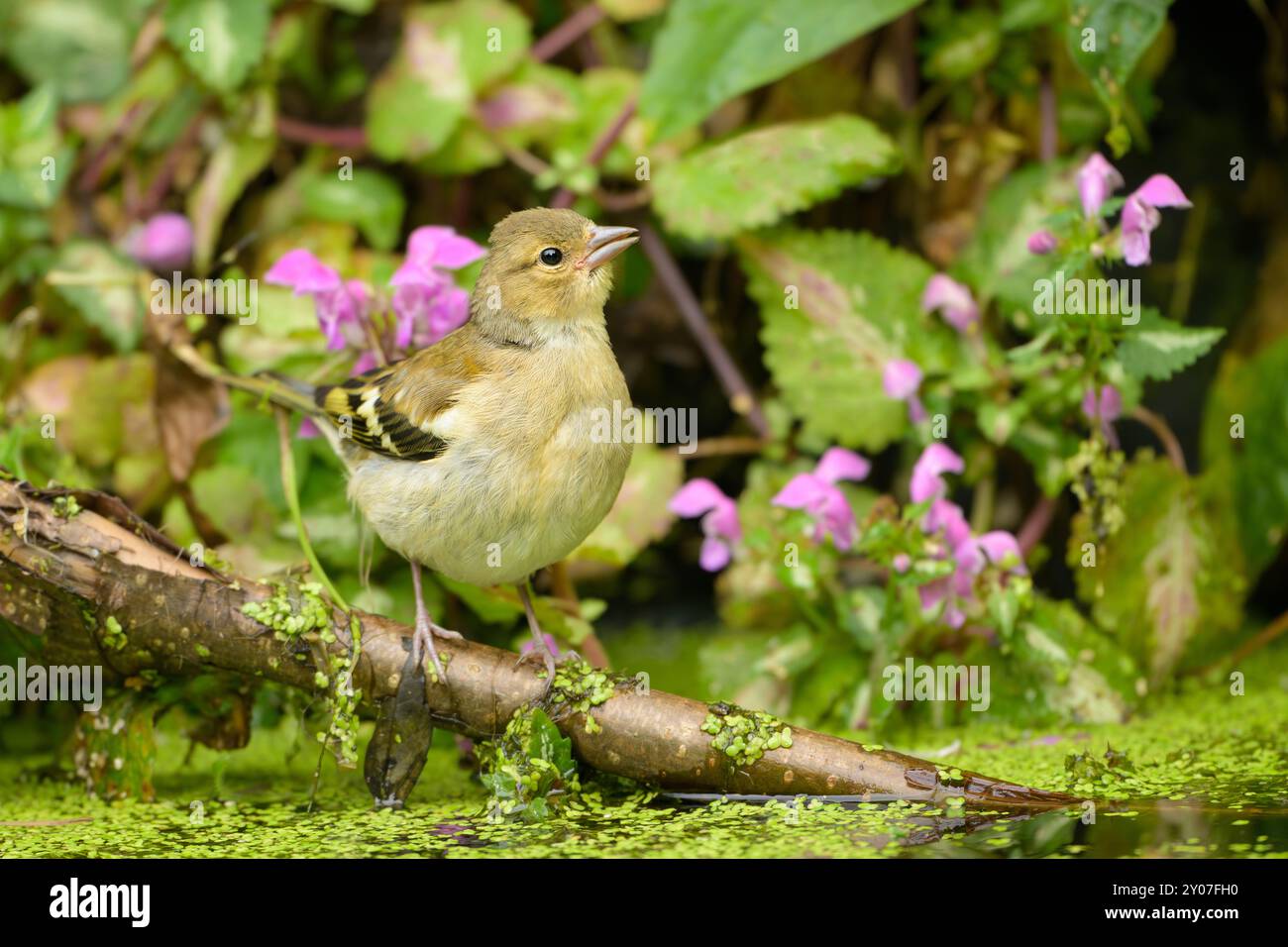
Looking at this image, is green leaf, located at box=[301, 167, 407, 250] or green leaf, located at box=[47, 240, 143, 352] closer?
green leaf, located at box=[47, 240, 143, 352]

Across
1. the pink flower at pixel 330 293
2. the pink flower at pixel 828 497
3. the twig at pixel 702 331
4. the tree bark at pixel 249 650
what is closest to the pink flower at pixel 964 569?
the pink flower at pixel 828 497

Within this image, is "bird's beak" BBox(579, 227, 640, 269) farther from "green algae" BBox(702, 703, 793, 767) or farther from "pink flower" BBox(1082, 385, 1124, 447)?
"pink flower" BBox(1082, 385, 1124, 447)

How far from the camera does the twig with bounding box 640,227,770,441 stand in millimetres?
5035

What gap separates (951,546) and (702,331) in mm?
1390

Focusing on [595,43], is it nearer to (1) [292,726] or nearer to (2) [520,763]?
(1) [292,726]

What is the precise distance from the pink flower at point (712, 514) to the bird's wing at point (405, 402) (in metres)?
0.89

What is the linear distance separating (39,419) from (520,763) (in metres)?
2.24

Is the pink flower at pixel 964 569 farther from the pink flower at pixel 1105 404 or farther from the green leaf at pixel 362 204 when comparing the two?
the green leaf at pixel 362 204

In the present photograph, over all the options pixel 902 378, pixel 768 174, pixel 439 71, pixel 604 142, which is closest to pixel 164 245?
pixel 439 71

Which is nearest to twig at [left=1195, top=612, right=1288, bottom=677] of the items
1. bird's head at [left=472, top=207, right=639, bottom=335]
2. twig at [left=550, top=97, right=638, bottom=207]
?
Answer: bird's head at [left=472, top=207, right=639, bottom=335]

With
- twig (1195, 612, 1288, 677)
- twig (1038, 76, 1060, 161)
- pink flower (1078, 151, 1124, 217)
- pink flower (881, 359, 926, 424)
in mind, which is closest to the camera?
pink flower (1078, 151, 1124, 217)

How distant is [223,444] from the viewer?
15.2ft

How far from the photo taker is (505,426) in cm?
349

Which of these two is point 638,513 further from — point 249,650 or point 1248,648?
point 1248,648
